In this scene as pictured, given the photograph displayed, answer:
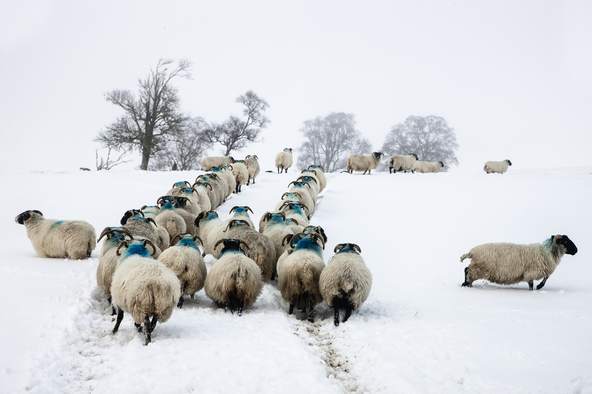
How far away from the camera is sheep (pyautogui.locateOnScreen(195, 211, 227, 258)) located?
891 centimetres

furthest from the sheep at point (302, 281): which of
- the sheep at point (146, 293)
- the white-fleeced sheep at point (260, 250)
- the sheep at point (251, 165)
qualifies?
the sheep at point (251, 165)

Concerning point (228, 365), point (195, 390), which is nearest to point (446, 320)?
point (228, 365)

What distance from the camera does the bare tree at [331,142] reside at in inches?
1845

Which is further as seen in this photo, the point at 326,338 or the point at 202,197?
the point at 202,197

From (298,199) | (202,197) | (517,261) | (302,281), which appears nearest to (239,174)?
(202,197)

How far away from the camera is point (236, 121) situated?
1581 inches

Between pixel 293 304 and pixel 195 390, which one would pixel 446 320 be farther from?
pixel 195 390

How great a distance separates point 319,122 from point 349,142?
4.90m

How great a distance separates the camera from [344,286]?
18.7 ft

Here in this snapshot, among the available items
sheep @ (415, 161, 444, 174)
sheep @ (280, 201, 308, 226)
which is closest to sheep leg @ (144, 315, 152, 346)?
sheep @ (280, 201, 308, 226)

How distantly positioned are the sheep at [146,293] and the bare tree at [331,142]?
4169 centimetres

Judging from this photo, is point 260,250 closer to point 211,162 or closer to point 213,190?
point 213,190

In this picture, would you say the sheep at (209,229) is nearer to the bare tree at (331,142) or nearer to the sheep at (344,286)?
the sheep at (344,286)

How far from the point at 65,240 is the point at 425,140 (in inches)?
1598
